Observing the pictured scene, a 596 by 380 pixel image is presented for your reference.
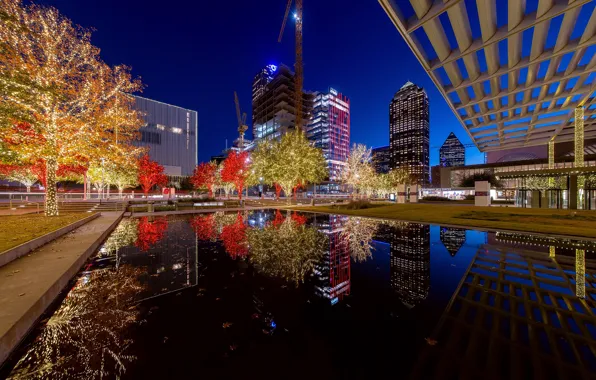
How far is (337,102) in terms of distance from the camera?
147000 millimetres

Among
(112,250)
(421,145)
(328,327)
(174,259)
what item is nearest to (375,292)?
(328,327)

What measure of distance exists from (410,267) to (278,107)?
11315 cm

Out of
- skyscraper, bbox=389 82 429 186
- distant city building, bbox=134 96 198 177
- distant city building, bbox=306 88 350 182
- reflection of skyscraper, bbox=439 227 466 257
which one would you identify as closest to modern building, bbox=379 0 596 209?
reflection of skyscraper, bbox=439 227 466 257

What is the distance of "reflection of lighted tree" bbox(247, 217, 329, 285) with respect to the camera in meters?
6.71

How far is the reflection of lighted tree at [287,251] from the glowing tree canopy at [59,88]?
14.1m

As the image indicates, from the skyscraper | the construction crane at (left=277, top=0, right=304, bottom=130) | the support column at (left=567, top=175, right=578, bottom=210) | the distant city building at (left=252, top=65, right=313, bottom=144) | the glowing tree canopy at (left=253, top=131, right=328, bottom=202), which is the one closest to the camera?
the support column at (left=567, top=175, right=578, bottom=210)

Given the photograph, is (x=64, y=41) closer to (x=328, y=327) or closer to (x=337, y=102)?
(x=328, y=327)

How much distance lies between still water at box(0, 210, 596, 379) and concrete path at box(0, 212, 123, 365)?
0.25 metres

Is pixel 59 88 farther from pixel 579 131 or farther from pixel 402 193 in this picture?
pixel 579 131

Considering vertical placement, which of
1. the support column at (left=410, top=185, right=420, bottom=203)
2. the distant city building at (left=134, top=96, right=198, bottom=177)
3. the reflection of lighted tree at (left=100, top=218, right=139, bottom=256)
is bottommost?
the reflection of lighted tree at (left=100, top=218, right=139, bottom=256)

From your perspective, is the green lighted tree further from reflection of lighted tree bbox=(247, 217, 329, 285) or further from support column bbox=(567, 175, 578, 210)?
support column bbox=(567, 175, 578, 210)

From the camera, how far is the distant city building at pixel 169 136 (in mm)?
73875

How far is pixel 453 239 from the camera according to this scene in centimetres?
1091

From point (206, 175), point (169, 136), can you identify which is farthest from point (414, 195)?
point (169, 136)
